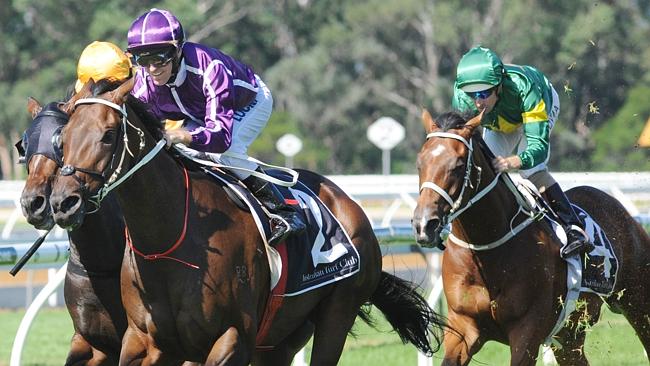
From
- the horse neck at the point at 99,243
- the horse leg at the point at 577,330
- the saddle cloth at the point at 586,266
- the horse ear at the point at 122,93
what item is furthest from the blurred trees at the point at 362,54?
the horse ear at the point at 122,93

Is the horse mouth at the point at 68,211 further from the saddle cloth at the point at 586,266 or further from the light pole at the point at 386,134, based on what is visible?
the light pole at the point at 386,134

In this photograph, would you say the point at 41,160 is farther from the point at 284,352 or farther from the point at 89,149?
the point at 284,352

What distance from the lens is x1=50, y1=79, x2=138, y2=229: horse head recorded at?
409 centimetres

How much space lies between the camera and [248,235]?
488cm

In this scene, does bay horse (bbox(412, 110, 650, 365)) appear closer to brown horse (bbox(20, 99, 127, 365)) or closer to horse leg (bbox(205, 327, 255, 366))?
horse leg (bbox(205, 327, 255, 366))

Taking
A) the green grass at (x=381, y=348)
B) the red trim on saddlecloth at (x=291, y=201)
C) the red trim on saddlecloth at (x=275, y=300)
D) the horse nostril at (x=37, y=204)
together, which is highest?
the horse nostril at (x=37, y=204)

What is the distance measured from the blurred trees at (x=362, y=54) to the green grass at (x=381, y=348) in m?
22.3

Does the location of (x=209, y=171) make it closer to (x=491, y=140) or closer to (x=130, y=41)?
(x=130, y=41)

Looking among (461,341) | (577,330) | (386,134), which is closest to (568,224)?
(577,330)

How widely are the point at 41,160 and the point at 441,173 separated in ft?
5.77

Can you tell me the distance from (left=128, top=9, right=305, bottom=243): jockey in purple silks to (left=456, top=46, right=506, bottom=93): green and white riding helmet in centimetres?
97

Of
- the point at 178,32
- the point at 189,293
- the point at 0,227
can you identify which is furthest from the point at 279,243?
the point at 0,227

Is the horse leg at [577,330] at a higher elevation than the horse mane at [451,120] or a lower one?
lower

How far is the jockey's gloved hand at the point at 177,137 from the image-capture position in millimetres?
4676
